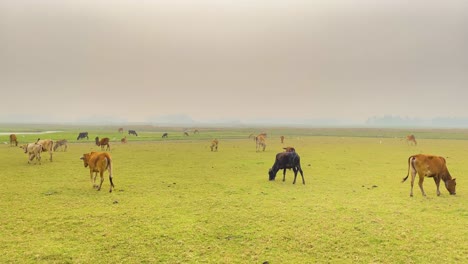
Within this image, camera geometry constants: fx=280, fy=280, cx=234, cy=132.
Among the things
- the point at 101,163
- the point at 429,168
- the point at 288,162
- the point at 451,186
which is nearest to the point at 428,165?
the point at 429,168

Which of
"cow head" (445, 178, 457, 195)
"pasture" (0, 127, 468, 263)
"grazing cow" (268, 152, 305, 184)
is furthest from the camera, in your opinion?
"grazing cow" (268, 152, 305, 184)

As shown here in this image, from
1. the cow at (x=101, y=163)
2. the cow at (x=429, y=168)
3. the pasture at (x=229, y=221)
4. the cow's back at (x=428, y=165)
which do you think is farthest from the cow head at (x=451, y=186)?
the cow at (x=101, y=163)

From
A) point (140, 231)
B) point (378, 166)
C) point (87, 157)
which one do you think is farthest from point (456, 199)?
point (87, 157)

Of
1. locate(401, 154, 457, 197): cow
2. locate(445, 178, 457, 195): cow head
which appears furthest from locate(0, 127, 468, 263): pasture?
locate(401, 154, 457, 197): cow

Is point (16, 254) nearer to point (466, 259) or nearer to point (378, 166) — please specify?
point (466, 259)

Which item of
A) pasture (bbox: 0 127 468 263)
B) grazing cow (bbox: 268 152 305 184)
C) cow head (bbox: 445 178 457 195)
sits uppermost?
grazing cow (bbox: 268 152 305 184)

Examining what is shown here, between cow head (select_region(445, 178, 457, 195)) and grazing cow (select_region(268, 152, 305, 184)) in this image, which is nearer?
cow head (select_region(445, 178, 457, 195))

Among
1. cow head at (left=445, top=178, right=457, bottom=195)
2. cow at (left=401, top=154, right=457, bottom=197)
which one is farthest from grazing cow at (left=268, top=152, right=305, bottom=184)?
cow head at (left=445, top=178, right=457, bottom=195)

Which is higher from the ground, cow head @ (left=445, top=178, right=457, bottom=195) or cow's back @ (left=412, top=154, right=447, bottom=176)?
cow's back @ (left=412, top=154, right=447, bottom=176)

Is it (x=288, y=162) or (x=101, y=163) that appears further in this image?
(x=288, y=162)

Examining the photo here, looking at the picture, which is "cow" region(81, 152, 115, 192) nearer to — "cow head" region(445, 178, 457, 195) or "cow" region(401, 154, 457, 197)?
"cow" region(401, 154, 457, 197)

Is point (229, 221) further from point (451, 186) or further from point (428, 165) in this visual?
point (451, 186)

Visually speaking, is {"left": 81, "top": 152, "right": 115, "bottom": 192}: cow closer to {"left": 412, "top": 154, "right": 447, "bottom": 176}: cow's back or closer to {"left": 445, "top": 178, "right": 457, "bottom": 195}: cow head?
{"left": 412, "top": 154, "right": 447, "bottom": 176}: cow's back

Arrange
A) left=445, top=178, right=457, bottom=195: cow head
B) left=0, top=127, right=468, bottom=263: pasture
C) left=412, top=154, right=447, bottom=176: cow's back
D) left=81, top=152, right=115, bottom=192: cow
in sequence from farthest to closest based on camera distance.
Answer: left=81, top=152, right=115, bottom=192: cow, left=445, top=178, right=457, bottom=195: cow head, left=412, top=154, right=447, bottom=176: cow's back, left=0, top=127, right=468, bottom=263: pasture
